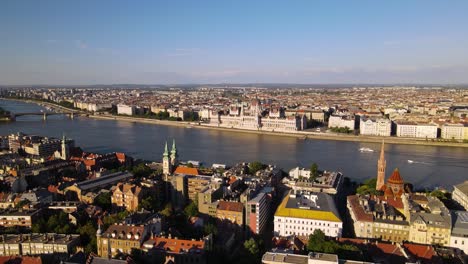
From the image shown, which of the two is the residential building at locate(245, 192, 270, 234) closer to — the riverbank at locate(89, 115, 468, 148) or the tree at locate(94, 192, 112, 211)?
the tree at locate(94, 192, 112, 211)

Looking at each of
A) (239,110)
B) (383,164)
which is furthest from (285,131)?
(383,164)

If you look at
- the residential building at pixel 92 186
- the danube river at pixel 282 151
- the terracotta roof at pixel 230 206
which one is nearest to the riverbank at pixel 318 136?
the danube river at pixel 282 151

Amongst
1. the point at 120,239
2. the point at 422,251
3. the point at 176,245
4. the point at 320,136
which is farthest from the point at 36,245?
the point at 320,136

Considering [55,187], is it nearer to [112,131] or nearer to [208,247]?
[208,247]

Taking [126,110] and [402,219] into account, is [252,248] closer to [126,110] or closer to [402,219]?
[402,219]

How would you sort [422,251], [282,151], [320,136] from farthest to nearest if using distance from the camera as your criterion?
[320,136]
[282,151]
[422,251]

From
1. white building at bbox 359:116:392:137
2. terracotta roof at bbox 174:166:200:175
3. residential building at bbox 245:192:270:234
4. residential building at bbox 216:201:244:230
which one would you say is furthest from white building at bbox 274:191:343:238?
white building at bbox 359:116:392:137
